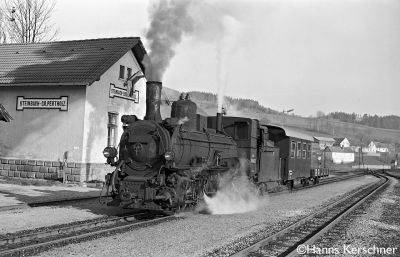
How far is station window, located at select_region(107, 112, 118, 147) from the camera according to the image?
2058cm

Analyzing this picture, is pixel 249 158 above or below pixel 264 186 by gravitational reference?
above

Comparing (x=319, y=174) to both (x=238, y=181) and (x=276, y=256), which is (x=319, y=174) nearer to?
(x=238, y=181)

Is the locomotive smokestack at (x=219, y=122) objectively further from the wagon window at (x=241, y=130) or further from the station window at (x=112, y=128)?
the station window at (x=112, y=128)

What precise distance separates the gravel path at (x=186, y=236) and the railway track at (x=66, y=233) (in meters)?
0.27

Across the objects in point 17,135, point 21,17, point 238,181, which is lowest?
point 238,181

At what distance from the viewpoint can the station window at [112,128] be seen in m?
20.6

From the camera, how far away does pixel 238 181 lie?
41.9 ft

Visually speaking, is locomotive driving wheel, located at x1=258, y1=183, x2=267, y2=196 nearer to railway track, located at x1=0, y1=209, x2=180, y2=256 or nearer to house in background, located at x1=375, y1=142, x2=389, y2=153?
railway track, located at x1=0, y1=209, x2=180, y2=256

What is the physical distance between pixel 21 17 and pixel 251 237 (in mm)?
34340

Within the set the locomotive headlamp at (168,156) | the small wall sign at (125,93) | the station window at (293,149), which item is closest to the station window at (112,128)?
the small wall sign at (125,93)

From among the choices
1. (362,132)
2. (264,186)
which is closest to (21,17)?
(264,186)

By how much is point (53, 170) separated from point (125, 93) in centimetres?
527

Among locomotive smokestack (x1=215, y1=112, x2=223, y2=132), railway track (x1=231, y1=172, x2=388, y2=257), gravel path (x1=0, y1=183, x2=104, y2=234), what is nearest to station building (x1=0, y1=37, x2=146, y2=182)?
gravel path (x1=0, y1=183, x2=104, y2=234)

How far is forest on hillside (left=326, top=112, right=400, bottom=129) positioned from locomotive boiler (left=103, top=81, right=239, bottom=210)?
477 feet
